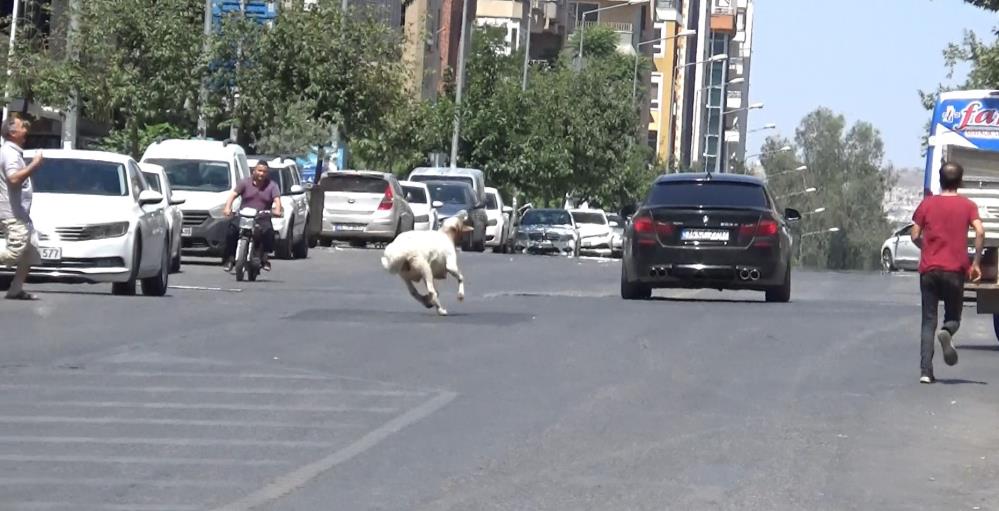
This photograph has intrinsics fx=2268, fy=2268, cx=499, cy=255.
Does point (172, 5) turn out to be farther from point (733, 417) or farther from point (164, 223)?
point (733, 417)

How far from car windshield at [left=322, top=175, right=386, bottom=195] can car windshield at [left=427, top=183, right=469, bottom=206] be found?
5579 millimetres

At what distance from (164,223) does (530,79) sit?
6221 centimetres

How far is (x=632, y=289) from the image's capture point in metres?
26.7

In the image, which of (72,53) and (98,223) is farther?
(72,53)

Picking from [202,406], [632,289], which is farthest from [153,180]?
[202,406]

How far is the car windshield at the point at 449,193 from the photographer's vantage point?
51.0m

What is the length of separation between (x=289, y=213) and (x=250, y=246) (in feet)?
27.3

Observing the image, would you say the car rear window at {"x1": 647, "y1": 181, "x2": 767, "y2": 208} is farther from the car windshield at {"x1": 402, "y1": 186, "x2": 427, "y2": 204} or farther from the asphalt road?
the car windshield at {"x1": 402, "y1": 186, "x2": 427, "y2": 204}

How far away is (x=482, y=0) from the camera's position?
343 feet

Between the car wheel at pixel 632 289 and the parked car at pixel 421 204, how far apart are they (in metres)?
20.3

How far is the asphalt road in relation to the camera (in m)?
10.1

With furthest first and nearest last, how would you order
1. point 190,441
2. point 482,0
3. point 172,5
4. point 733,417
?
point 482,0
point 172,5
point 733,417
point 190,441

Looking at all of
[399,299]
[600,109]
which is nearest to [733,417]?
[399,299]

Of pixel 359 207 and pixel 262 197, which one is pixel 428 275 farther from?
pixel 359 207
